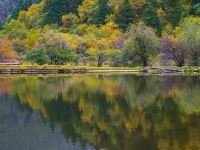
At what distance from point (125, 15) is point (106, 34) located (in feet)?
31.7

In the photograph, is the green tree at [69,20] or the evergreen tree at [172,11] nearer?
the evergreen tree at [172,11]

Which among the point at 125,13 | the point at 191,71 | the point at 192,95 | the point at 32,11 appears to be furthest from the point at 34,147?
the point at 32,11

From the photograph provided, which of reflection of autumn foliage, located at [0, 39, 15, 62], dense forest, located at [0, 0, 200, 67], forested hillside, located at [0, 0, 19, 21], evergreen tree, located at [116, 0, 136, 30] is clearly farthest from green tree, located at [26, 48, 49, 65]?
forested hillside, located at [0, 0, 19, 21]

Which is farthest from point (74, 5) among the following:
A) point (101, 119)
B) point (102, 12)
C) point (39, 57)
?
point (101, 119)

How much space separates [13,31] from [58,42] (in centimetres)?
4259

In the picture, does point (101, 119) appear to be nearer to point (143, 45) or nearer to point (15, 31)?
point (143, 45)

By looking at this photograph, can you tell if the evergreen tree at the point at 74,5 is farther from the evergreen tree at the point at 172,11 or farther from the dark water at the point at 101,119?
the dark water at the point at 101,119

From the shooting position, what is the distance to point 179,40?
76.1 m

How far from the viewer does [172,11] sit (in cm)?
10719

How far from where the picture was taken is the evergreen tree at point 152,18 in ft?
335

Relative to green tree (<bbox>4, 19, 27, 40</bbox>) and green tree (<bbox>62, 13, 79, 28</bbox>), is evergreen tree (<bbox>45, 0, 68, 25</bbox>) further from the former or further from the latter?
green tree (<bbox>4, 19, 27, 40</bbox>)

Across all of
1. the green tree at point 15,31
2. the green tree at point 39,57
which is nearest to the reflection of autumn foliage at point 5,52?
the green tree at point 39,57

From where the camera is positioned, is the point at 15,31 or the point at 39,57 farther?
the point at 15,31

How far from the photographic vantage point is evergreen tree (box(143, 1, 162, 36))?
102 metres
